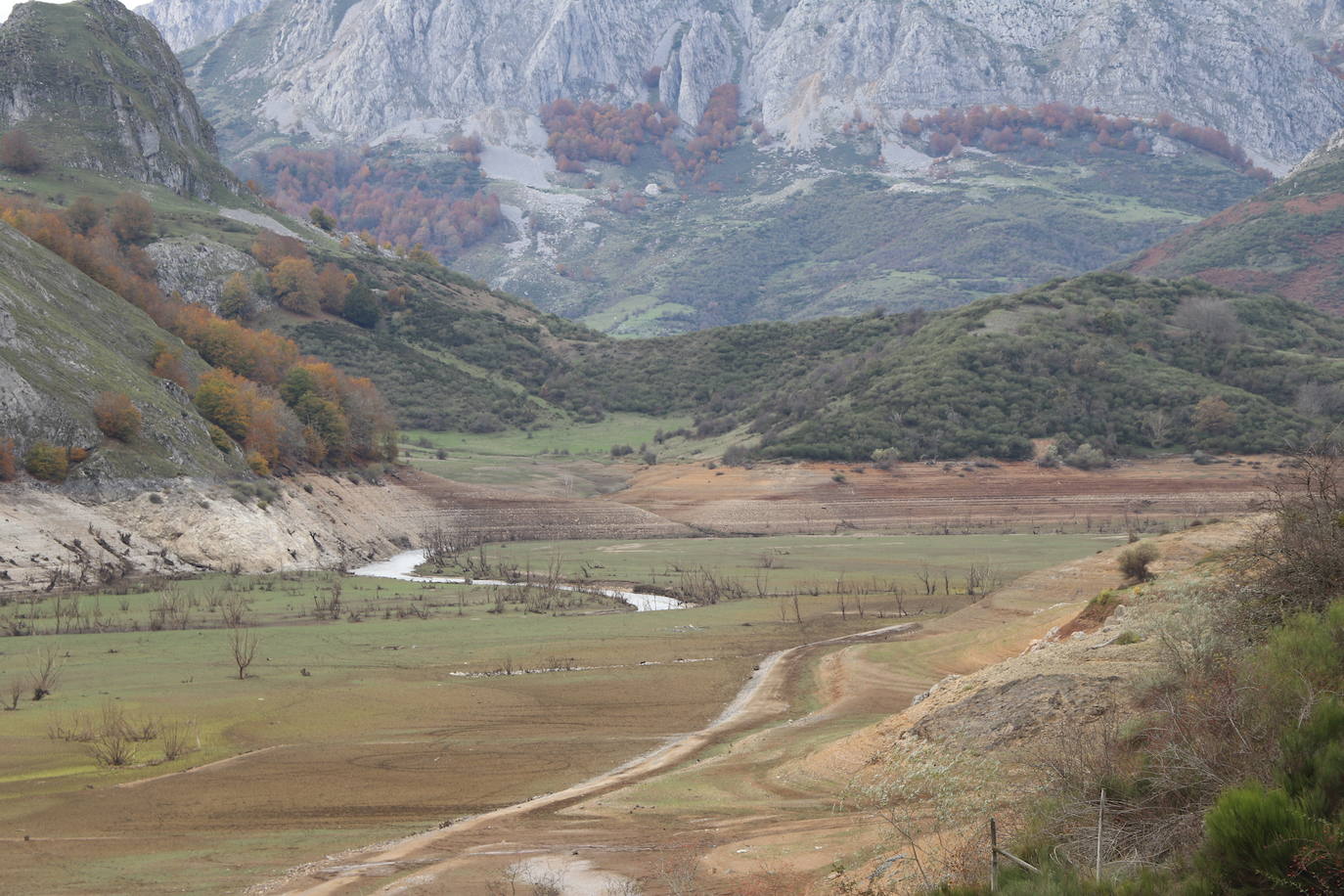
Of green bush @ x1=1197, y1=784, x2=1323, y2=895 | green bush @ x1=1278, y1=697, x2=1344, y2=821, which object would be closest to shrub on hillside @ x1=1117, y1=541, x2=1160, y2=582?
green bush @ x1=1278, y1=697, x2=1344, y2=821

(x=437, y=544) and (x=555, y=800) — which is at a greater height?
(x=555, y=800)

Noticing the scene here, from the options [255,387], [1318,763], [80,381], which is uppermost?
[80,381]

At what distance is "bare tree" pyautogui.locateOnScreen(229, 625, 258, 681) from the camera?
25516 mm

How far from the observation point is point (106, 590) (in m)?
37.5

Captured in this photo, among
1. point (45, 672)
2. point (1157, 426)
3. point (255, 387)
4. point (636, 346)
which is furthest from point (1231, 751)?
point (636, 346)

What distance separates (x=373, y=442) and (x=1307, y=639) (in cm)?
6377

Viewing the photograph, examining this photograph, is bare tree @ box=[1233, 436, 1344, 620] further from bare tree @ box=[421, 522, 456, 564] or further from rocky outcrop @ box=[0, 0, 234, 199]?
rocky outcrop @ box=[0, 0, 234, 199]

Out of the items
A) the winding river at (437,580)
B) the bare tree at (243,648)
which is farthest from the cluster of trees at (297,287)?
the bare tree at (243,648)

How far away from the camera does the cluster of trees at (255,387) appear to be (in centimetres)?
5784

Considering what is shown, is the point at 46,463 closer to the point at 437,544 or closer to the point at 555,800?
the point at 437,544

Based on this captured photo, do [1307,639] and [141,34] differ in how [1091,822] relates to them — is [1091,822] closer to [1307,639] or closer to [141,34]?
[1307,639]

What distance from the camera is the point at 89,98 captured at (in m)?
115

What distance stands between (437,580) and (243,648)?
18.0 m

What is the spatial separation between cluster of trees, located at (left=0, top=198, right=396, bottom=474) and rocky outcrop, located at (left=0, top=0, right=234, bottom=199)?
1429 inches
